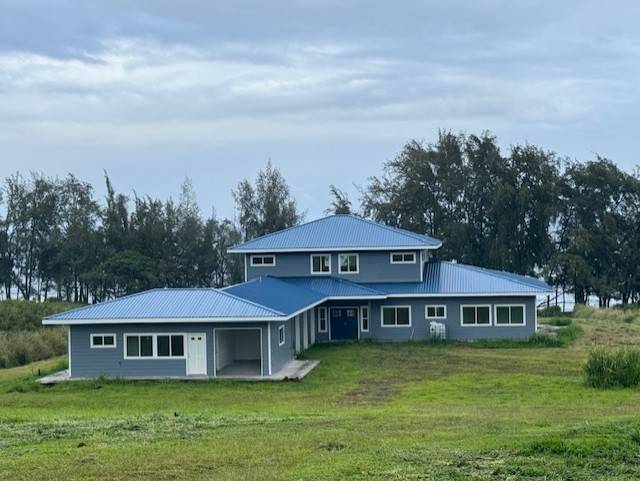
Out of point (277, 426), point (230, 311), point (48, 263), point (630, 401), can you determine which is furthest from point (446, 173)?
point (277, 426)

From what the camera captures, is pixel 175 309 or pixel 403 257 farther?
pixel 403 257

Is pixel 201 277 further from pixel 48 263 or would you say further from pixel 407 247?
pixel 407 247

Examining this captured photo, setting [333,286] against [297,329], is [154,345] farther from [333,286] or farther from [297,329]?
[333,286]

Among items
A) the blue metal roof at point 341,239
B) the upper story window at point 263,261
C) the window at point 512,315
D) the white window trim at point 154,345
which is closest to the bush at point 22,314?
the blue metal roof at point 341,239

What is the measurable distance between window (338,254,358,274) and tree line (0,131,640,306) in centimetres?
2096

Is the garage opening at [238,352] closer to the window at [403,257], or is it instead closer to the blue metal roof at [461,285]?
the blue metal roof at [461,285]

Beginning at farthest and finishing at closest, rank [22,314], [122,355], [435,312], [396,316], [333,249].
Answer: [22,314] < [333,249] < [396,316] < [435,312] < [122,355]

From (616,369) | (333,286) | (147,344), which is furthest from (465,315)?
(147,344)

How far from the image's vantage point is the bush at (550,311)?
5303 centimetres

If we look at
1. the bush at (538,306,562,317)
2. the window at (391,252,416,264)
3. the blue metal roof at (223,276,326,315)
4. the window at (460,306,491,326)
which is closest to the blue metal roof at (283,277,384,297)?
the blue metal roof at (223,276,326,315)

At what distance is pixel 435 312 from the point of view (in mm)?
38406

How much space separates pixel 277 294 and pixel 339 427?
60.6 ft

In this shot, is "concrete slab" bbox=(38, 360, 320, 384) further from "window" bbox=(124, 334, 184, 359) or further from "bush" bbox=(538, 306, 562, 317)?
"bush" bbox=(538, 306, 562, 317)

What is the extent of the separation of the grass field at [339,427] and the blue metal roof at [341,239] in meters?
10.3
